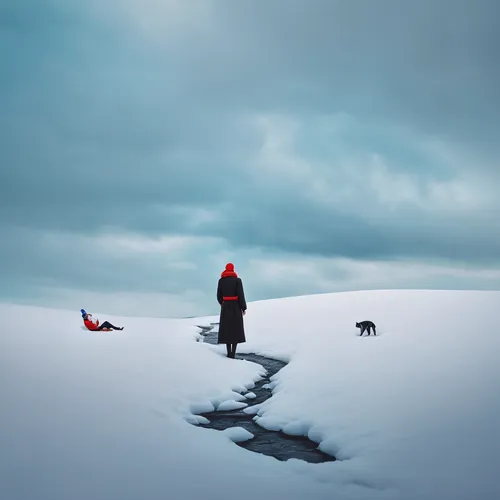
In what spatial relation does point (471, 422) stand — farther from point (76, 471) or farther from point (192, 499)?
point (76, 471)

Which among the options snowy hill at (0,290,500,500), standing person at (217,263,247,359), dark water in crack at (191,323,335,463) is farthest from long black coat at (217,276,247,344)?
dark water in crack at (191,323,335,463)

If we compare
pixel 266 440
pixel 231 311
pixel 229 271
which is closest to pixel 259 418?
pixel 266 440

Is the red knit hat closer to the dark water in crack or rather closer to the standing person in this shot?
the standing person

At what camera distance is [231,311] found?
1127 centimetres

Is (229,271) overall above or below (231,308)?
above

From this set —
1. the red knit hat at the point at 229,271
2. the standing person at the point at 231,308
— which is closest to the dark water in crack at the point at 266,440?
the standing person at the point at 231,308

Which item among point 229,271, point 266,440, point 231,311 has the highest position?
point 229,271

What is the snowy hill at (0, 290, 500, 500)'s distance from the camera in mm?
3768

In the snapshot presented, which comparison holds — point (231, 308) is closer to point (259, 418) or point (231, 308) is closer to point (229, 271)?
point (229, 271)

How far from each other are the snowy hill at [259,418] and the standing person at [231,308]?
85cm

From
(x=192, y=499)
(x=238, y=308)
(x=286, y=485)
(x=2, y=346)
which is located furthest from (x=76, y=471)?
(x=238, y=308)

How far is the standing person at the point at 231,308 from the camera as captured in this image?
11156 millimetres

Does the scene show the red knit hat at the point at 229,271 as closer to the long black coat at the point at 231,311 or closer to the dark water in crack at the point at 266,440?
the long black coat at the point at 231,311

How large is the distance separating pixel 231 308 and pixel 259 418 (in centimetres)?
501
